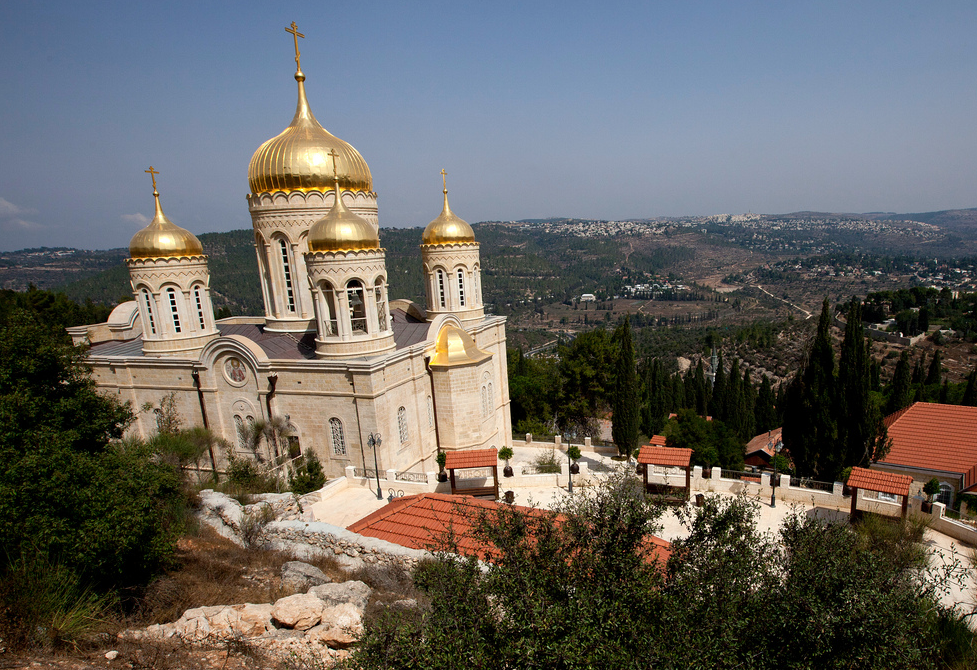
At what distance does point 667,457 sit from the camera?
15.2 meters

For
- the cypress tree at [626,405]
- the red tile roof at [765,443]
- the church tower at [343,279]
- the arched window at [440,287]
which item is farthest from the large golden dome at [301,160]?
the red tile roof at [765,443]

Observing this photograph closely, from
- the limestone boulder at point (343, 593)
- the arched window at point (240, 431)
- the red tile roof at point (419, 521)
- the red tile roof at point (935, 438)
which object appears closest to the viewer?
the limestone boulder at point (343, 593)

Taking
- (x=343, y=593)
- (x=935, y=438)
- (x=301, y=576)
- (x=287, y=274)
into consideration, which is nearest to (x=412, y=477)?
(x=301, y=576)

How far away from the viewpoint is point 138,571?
8.04 meters

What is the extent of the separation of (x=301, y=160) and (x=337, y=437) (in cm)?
957

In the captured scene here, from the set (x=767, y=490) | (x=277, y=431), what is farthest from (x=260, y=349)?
(x=767, y=490)

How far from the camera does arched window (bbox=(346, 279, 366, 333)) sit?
16781 mm

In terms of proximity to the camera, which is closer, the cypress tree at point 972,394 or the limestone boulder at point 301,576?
the limestone boulder at point 301,576

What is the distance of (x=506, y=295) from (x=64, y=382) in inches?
7168

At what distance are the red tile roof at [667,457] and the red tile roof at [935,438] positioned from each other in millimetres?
8745

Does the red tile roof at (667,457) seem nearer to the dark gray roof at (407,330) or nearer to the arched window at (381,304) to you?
the dark gray roof at (407,330)

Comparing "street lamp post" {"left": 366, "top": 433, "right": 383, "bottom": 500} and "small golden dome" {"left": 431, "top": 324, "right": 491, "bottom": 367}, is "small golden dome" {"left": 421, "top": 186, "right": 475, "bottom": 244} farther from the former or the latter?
"street lamp post" {"left": 366, "top": 433, "right": 383, "bottom": 500}

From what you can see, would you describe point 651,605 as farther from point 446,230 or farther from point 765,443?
point 765,443

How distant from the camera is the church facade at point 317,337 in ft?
52.9
